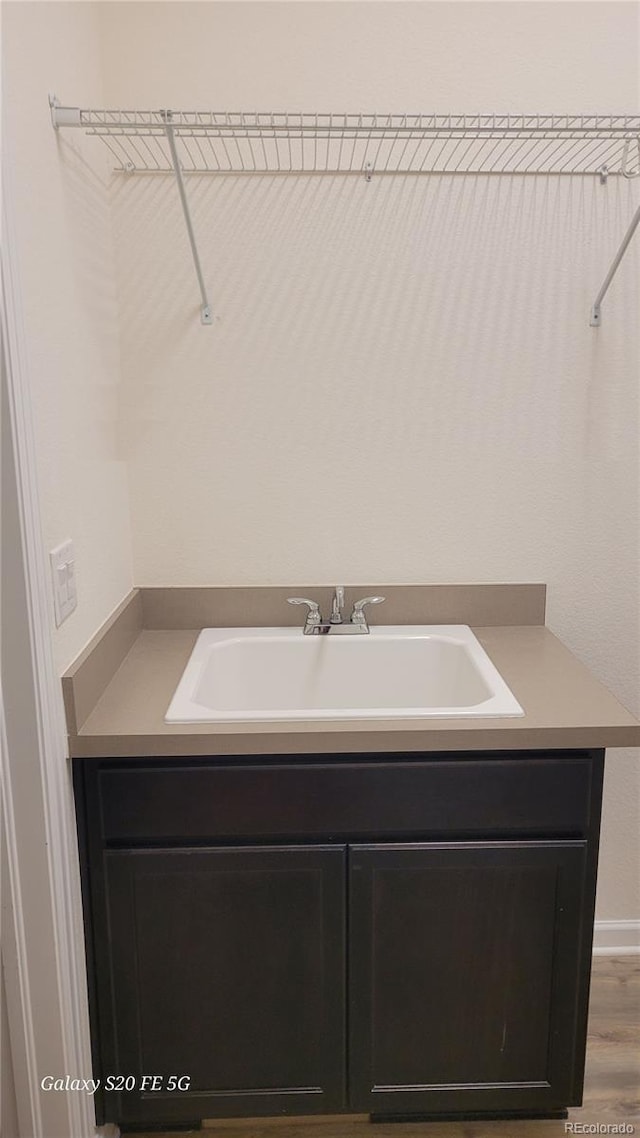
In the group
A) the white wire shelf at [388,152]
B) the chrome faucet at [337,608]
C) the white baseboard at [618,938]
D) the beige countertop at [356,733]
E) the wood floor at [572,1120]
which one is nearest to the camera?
the beige countertop at [356,733]

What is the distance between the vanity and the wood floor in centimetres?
8

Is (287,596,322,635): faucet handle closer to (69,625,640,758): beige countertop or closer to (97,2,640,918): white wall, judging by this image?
(97,2,640,918): white wall

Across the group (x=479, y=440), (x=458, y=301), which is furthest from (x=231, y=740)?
(x=458, y=301)

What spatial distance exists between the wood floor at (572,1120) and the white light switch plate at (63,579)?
1.05 meters

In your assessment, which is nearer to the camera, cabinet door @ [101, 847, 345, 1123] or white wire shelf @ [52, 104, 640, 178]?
cabinet door @ [101, 847, 345, 1123]

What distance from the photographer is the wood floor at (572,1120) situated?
62.4 inches

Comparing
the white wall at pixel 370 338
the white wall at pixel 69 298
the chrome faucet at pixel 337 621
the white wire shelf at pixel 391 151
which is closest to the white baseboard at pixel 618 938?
the white wall at pixel 370 338

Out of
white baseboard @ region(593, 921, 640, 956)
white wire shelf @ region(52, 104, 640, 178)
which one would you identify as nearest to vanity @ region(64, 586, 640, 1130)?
white baseboard @ region(593, 921, 640, 956)

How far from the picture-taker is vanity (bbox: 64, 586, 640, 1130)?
1.40 meters

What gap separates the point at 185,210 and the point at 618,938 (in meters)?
2.02

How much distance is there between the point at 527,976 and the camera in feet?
4.86

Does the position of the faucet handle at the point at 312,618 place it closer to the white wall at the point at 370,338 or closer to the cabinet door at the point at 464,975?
the white wall at the point at 370,338

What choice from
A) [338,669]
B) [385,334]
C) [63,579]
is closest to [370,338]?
[385,334]

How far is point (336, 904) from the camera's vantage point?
4.74ft
